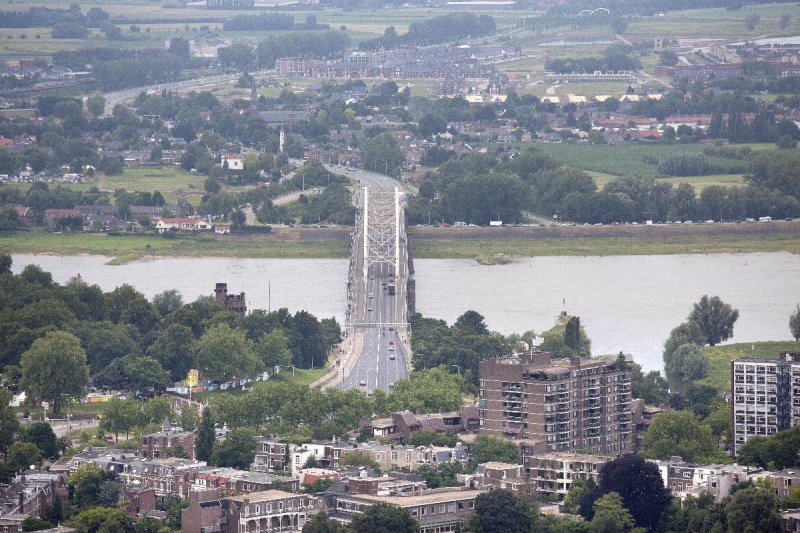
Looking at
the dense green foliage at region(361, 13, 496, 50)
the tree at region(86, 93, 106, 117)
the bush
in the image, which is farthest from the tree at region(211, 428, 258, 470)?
the dense green foliage at region(361, 13, 496, 50)

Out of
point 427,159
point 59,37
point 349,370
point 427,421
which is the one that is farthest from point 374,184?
point 59,37

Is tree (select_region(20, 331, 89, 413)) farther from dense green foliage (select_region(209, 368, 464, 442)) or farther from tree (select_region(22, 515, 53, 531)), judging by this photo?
tree (select_region(22, 515, 53, 531))

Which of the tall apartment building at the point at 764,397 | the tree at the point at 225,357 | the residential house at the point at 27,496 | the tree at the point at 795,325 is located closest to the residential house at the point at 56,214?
the tree at the point at 225,357

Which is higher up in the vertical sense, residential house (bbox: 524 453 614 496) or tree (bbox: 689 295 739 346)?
residential house (bbox: 524 453 614 496)

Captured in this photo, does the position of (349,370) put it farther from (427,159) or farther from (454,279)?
(427,159)

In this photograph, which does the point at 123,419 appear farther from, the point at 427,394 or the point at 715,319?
the point at 715,319

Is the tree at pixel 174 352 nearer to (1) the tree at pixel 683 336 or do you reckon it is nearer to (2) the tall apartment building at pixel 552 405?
(2) the tall apartment building at pixel 552 405

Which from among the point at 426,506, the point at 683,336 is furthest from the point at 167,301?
the point at 426,506
